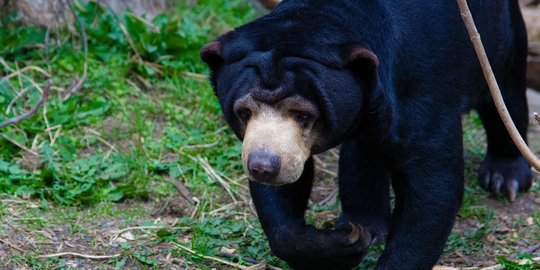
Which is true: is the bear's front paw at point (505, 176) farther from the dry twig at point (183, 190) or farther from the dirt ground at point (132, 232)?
the dry twig at point (183, 190)

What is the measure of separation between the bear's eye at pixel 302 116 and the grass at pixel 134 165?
118cm

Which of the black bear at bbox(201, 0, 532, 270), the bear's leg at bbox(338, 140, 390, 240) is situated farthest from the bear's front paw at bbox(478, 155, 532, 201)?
the black bear at bbox(201, 0, 532, 270)

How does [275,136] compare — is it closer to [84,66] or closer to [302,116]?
[302,116]

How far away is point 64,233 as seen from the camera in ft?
18.0

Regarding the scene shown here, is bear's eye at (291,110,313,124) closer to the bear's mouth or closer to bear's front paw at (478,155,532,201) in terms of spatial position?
the bear's mouth

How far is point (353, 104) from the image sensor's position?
4.46 m

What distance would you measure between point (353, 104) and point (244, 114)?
1.62ft

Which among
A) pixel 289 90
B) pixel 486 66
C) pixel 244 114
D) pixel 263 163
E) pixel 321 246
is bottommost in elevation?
pixel 321 246

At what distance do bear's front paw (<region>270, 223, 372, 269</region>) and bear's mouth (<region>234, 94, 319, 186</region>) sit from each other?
18.8 inches

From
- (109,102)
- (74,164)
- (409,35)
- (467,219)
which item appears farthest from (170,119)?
(409,35)

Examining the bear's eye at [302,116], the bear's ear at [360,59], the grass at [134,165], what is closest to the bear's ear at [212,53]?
the bear's eye at [302,116]

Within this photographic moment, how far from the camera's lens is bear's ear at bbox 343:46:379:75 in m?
4.33

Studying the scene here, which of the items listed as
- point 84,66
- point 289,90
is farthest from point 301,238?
point 84,66

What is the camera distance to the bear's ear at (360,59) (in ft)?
14.2
